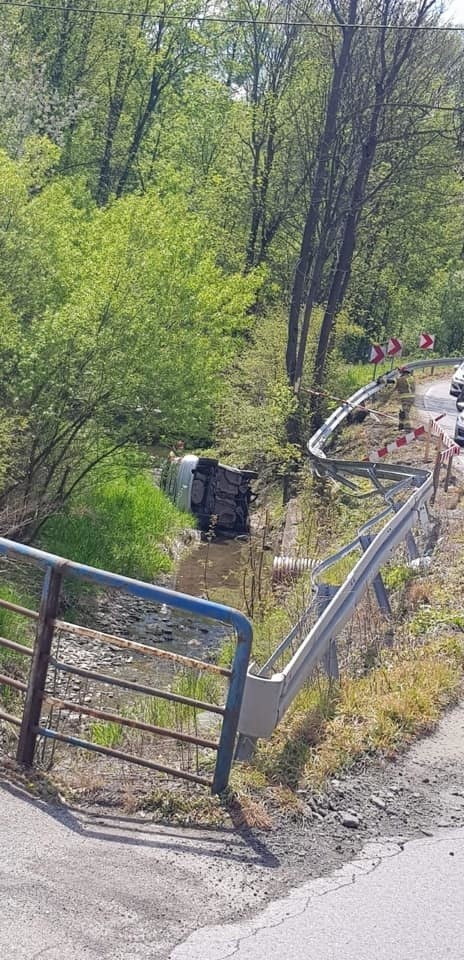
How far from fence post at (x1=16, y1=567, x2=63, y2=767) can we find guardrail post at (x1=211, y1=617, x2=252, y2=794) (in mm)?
1012

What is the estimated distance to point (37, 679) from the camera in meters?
Answer: 5.76

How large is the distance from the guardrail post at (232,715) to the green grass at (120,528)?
15268 mm

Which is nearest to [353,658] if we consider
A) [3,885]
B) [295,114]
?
[3,885]

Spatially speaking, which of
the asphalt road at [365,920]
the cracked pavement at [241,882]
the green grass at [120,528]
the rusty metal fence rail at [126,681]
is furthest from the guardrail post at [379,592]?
the green grass at [120,528]

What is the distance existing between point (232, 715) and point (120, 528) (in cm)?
1828

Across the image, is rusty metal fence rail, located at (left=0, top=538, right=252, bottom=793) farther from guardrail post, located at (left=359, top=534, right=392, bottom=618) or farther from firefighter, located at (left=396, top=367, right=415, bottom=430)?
firefighter, located at (left=396, top=367, right=415, bottom=430)

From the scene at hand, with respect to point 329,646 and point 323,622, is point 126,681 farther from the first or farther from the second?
point 329,646

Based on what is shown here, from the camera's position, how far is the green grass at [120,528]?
21.5 meters

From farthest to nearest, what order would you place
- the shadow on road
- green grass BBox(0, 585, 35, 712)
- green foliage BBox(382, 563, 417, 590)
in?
green grass BBox(0, 585, 35, 712)
green foliage BBox(382, 563, 417, 590)
the shadow on road

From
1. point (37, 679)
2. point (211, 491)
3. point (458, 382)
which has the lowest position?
point (211, 491)

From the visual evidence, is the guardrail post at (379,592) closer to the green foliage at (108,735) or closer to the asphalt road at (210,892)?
the green foliage at (108,735)

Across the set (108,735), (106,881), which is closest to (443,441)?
(108,735)

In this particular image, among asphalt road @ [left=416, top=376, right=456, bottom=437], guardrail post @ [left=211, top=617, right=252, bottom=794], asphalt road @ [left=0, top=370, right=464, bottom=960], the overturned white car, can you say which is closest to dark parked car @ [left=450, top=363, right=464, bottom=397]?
asphalt road @ [left=416, top=376, right=456, bottom=437]

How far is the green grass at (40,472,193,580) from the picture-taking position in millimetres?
21547
